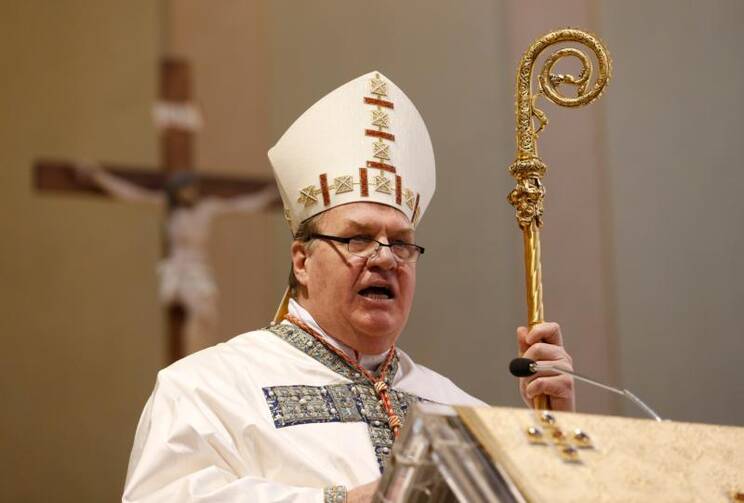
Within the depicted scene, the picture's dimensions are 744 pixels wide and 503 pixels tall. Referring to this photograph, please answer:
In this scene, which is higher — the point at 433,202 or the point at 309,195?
the point at 433,202

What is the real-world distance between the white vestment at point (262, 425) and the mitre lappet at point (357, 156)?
1.25 ft

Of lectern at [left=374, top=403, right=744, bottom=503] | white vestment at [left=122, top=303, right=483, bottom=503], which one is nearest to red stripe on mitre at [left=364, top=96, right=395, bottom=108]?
white vestment at [left=122, top=303, right=483, bottom=503]

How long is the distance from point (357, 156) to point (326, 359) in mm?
667

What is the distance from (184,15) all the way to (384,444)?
409 cm

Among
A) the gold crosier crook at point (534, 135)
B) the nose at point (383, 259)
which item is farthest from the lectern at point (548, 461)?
the nose at point (383, 259)

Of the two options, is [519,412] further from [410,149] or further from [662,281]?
[662,281]

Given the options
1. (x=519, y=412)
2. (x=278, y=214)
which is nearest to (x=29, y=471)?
(x=278, y=214)

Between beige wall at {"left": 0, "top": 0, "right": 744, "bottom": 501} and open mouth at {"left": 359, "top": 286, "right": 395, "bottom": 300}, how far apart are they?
2.95 metres

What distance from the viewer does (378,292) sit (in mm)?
3717

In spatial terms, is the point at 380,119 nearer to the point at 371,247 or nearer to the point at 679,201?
the point at 371,247

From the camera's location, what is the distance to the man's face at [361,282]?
368 cm

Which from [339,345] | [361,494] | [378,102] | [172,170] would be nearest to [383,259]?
[339,345]

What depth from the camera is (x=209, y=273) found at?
6605 mm

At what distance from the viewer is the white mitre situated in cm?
391
